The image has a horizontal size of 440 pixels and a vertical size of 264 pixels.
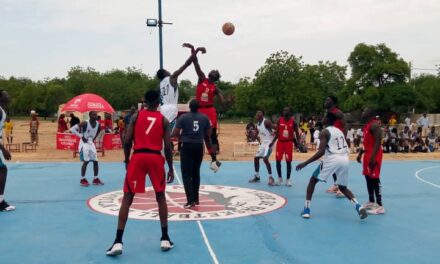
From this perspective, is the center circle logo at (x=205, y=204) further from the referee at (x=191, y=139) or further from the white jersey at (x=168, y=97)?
the white jersey at (x=168, y=97)

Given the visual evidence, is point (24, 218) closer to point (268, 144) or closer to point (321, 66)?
point (268, 144)

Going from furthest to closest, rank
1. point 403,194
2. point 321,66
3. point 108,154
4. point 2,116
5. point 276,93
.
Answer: point 321,66
point 276,93
point 108,154
point 403,194
point 2,116

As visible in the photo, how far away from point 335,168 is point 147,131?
3.42 metres

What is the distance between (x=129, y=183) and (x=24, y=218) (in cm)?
293

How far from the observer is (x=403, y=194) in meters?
9.78

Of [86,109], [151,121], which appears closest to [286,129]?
[151,121]

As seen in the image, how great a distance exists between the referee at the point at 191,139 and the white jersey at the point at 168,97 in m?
0.43

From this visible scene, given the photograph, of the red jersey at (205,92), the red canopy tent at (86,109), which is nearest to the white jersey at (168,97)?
the red jersey at (205,92)

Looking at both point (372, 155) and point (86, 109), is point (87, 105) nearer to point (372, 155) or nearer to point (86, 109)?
point (86, 109)

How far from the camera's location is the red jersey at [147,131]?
5523 mm

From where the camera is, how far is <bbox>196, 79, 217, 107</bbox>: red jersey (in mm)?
8648

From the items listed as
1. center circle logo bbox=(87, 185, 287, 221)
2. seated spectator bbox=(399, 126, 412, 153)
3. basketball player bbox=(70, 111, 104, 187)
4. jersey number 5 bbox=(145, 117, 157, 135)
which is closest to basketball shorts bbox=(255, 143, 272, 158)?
center circle logo bbox=(87, 185, 287, 221)

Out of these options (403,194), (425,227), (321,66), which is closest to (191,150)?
(425,227)

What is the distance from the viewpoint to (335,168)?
7.38 meters
